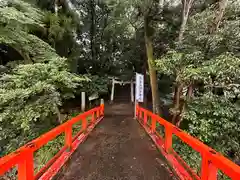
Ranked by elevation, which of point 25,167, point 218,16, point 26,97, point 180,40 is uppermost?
point 218,16

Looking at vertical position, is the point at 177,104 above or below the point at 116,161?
above

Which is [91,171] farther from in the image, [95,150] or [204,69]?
[204,69]

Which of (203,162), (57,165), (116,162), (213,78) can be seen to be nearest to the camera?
(203,162)

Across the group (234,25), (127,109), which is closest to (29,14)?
(234,25)

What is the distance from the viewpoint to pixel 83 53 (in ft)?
63.0

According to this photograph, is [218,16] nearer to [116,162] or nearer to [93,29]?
[116,162]

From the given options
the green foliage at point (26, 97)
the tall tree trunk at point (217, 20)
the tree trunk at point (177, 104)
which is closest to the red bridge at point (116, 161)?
the green foliage at point (26, 97)

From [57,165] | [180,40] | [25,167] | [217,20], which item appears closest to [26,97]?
[57,165]

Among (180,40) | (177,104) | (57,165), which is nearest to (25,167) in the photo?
(57,165)

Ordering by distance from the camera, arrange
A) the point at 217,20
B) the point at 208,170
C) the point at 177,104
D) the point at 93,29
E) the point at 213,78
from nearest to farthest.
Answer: the point at 208,170 → the point at 213,78 → the point at 217,20 → the point at 177,104 → the point at 93,29

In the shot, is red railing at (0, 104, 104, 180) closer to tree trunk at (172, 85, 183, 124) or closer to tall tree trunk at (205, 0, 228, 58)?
tree trunk at (172, 85, 183, 124)

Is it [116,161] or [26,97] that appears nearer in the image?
[116,161]

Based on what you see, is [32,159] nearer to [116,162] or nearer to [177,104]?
[116,162]

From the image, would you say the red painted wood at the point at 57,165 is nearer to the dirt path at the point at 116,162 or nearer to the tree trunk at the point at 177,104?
the dirt path at the point at 116,162
